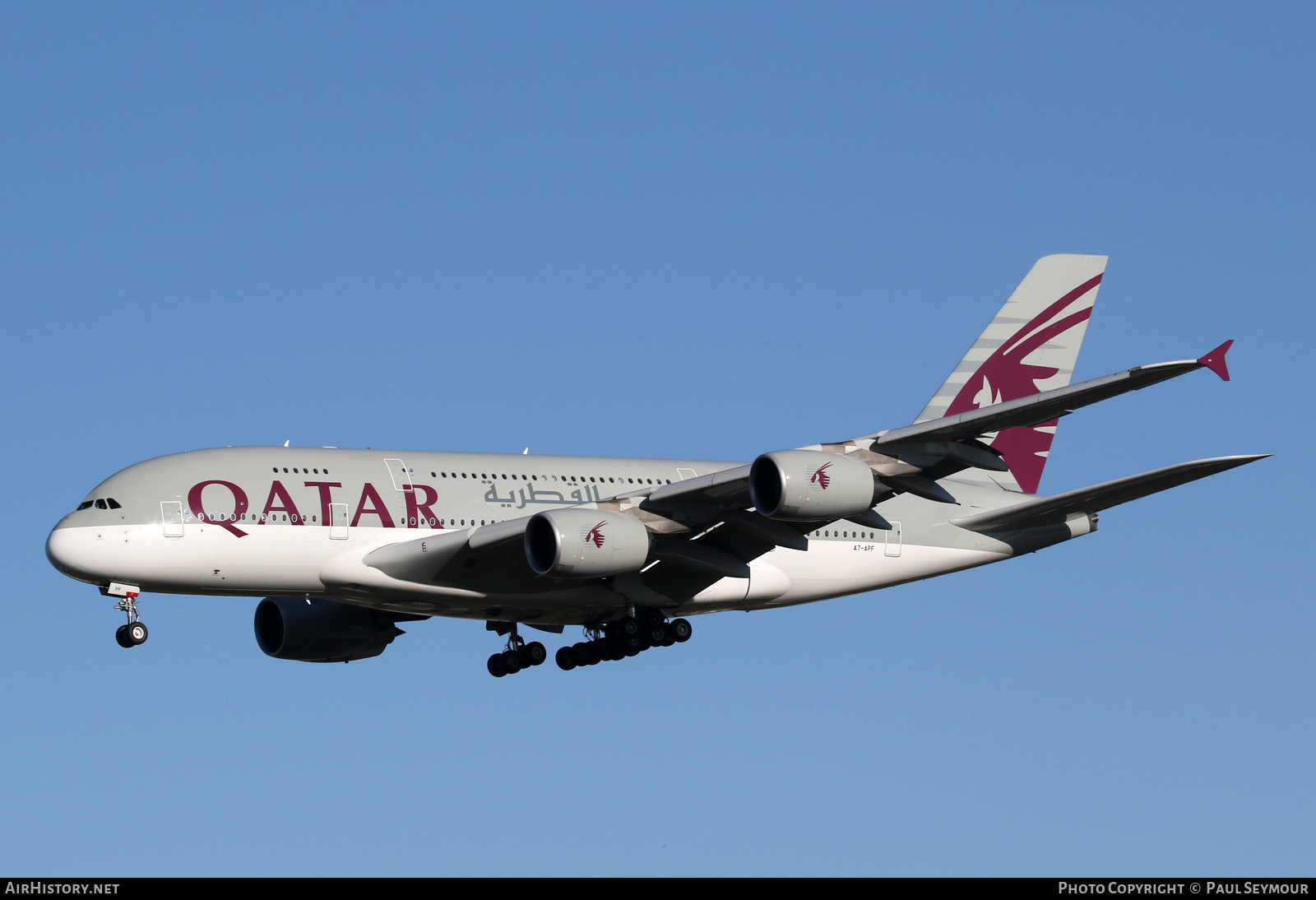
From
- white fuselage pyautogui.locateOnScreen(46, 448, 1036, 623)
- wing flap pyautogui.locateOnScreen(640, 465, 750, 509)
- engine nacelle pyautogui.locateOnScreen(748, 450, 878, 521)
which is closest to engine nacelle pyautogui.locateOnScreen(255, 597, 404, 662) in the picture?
white fuselage pyautogui.locateOnScreen(46, 448, 1036, 623)

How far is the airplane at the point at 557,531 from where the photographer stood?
33.4 m

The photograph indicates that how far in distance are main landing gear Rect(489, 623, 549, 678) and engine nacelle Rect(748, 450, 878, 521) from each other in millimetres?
9782

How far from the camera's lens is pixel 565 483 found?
126 ft

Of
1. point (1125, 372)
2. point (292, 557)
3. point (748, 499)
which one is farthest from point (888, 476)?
point (292, 557)

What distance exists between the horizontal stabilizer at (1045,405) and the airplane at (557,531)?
64 millimetres

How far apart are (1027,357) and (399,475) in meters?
17.2

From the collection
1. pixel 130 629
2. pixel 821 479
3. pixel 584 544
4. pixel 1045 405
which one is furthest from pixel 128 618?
pixel 1045 405

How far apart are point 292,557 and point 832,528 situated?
12859 mm

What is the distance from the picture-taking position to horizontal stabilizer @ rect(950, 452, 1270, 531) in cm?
3291

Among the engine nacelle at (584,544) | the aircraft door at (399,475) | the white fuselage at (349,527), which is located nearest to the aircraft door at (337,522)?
the white fuselage at (349,527)

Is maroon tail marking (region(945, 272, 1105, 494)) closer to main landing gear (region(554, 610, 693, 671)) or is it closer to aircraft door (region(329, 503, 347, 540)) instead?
main landing gear (region(554, 610, 693, 671))

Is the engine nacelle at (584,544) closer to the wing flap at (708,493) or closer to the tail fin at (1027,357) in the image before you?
the wing flap at (708,493)

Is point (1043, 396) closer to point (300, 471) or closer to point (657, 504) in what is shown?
point (657, 504)
